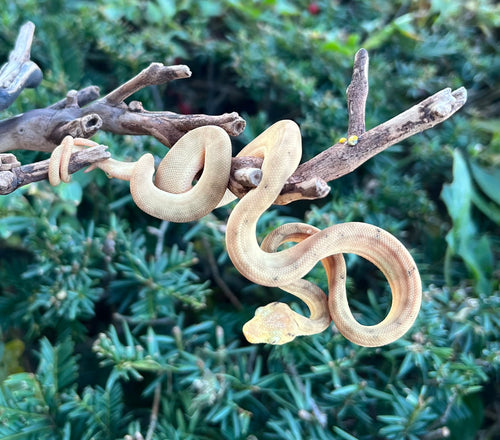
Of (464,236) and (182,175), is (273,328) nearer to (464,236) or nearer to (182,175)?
(182,175)

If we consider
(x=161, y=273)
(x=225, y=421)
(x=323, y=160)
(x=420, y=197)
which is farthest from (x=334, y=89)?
(x=225, y=421)

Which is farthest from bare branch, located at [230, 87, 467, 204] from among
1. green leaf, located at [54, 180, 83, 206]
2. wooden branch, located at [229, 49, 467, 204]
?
green leaf, located at [54, 180, 83, 206]

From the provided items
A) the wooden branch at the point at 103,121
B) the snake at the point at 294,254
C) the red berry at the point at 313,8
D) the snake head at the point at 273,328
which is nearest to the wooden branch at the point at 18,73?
the wooden branch at the point at 103,121

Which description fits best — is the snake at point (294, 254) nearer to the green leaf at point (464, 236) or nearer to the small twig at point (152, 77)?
the small twig at point (152, 77)

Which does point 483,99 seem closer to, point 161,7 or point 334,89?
point 334,89

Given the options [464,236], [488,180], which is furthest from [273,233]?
[488,180]
